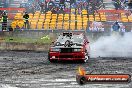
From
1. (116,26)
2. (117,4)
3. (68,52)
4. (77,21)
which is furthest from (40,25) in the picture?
(68,52)

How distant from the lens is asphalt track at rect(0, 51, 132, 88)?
13016 millimetres

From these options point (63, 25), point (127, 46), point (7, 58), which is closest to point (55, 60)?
point (7, 58)

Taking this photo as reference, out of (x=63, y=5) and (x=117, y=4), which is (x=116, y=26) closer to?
(x=117, y=4)

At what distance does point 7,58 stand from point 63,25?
11.0m

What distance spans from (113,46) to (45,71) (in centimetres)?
1001

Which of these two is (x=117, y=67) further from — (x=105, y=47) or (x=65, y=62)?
(x=105, y=47)

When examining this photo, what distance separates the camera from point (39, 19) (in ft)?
112

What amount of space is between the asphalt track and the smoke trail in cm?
238

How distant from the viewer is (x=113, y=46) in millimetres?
25750

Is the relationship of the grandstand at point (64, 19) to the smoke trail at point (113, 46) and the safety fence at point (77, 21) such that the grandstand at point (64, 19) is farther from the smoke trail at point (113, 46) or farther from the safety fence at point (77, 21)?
the smoke trail at point (113, 46)

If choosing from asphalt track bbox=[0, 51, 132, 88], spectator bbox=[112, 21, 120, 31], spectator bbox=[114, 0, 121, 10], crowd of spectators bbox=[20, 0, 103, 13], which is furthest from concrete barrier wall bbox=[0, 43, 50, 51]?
spectator bbox=[114, 0, 121, 10]

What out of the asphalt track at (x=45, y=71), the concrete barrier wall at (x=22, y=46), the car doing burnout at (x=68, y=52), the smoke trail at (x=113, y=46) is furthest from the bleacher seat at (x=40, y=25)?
the car doing burnout at (x=68, y=52)

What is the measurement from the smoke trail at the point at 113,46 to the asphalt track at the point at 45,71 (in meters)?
2.38

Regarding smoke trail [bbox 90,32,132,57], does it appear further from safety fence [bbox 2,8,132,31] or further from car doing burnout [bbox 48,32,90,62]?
car doing burnout [bbox 48,32,90,62]
